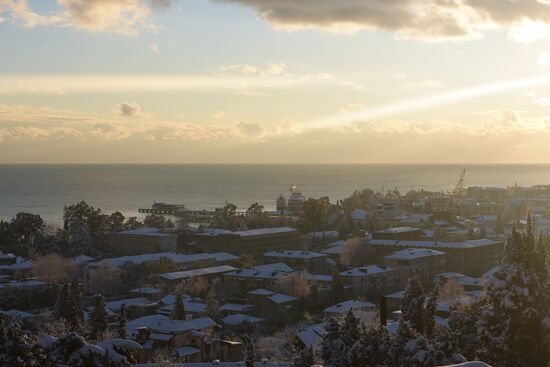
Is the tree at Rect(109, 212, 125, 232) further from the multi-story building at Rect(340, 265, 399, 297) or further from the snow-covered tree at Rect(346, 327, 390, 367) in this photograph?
the snow-covered tree at Rect(346, 327, 390, 367)

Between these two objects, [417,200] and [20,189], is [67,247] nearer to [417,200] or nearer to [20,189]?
[417,200]

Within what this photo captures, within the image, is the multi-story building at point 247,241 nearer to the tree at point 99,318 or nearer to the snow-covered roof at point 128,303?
the snow-covered roof at point 128,303

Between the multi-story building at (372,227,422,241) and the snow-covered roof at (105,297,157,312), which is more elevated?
the multi-story building at (372,227,422,241)

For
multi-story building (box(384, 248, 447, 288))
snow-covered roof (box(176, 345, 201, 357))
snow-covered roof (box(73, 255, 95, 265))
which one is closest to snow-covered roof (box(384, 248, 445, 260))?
multi-story building (box(384, 248, 447, 288))

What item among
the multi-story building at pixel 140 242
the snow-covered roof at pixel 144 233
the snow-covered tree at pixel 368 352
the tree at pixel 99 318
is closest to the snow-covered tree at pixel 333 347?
the snow-covered tree at pixel 368 352

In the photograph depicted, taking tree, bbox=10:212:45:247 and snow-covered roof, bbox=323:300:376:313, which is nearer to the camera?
snow-covered roof, bbox=323:300:376:313

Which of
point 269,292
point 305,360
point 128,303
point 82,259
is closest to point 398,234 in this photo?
point 269,292

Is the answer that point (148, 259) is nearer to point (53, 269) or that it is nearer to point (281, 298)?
point (53, 269)
